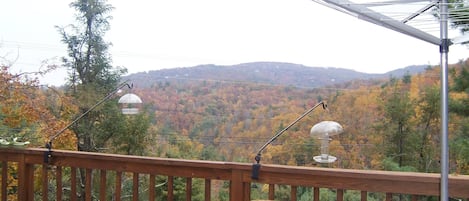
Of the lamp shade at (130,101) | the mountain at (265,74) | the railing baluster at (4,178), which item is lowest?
the railing baluster at (4,178)

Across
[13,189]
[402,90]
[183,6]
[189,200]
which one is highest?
[183,6]

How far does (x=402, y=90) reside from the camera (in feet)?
29.0

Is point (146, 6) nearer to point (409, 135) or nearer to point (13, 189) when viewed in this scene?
point (13, 189)

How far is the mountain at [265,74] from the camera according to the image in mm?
7152

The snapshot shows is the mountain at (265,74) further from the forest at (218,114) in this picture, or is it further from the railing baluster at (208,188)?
the railing baluster at (208,188)

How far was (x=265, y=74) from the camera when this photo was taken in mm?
7508

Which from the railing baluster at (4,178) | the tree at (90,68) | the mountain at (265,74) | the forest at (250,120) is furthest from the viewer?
the tree at (90,68)

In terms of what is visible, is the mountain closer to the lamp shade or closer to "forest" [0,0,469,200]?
"forest" [0,0,469,200]

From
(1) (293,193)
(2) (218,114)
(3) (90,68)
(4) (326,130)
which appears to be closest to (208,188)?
(1) (293,193)

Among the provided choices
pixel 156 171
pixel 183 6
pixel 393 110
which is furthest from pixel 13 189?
pixel 393 110

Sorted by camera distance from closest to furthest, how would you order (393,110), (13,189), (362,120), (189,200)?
1. (189,200)
2. (13,189)
3. (362,120)
4. (393,110)

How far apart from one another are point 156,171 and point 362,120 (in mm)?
6538

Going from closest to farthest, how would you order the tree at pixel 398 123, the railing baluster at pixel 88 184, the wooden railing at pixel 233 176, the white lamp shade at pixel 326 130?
the wooden railing at pixel 233 176, the railing baluster at pixel 88 184, the white lamp shade at pixel 326 130, the tree at pixel 398 123

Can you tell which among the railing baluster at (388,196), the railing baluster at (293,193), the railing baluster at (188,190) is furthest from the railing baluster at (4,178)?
the railing baluster at (388,196)
